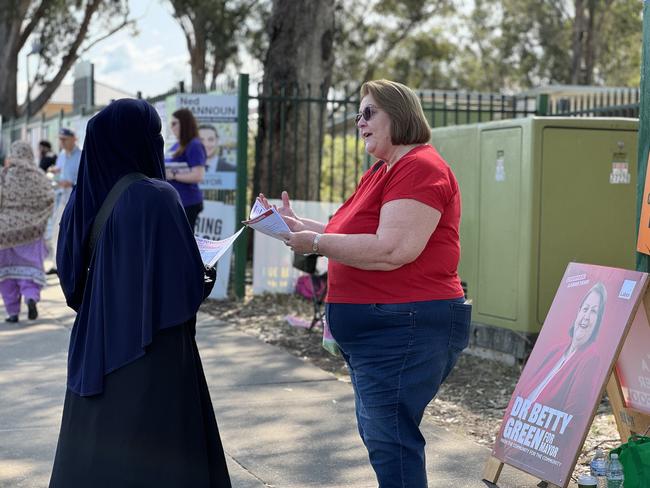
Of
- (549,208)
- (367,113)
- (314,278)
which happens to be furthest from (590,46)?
(367,113)

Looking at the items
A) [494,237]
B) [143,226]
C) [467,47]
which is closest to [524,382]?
[143,226]

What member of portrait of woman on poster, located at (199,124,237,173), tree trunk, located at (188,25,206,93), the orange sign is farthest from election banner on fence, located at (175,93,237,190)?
tree trunk, located at (188,25,206,93)

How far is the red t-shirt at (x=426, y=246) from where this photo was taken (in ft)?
12.3

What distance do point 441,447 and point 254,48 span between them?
3494 centimetres

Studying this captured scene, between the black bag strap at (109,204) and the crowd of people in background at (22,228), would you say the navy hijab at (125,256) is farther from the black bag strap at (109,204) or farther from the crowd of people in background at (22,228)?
the crowd of people in background at (22,228)

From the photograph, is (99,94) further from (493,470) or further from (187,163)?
(493,470)

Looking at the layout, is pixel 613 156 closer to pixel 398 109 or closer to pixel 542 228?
pixel 542 228

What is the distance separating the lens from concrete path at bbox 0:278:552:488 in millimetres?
5297

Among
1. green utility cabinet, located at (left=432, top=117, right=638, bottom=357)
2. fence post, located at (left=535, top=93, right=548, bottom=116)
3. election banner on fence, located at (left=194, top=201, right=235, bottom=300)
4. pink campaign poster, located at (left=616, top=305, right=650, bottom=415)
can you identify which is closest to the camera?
pink campaign poster, located at (left=616, top=305, right=650, bottom=415)

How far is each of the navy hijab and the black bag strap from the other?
0.07 feet

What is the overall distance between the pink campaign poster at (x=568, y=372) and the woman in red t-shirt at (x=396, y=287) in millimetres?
1016

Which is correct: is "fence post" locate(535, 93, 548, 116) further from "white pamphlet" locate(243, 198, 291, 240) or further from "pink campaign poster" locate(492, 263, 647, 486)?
"white pamphlet" locate(243, 198, 291, 240)

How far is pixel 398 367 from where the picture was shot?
3846 millimetres

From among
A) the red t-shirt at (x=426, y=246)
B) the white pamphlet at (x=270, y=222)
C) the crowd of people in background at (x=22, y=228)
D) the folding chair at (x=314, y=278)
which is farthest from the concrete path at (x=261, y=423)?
the white pamphlet at (x=270, y=222)
